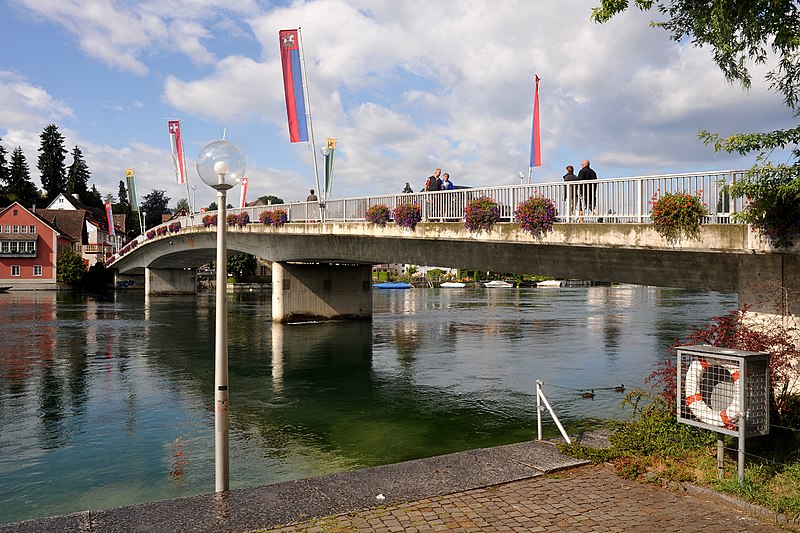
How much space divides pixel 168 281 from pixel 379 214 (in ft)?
175

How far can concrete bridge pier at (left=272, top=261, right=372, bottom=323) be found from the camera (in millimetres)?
38594

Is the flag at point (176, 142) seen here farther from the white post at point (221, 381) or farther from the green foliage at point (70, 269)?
the white post at point (221, 381)

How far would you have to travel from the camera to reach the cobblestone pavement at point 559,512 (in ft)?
21.4

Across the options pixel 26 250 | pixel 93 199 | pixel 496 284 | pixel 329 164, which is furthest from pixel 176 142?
pixel 93 199

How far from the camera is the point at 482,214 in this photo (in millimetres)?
20203

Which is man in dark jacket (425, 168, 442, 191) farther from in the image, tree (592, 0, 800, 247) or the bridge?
tree (592, 0, 800, 247)

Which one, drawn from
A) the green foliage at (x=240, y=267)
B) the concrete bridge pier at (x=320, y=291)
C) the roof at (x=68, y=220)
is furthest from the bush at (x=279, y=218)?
the roof at (x=68, y=220)

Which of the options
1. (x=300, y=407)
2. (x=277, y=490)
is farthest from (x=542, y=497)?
(x=300, y=407)

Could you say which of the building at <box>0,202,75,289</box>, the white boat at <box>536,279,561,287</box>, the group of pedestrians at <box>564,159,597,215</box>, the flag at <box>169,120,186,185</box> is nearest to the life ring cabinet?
the group of pedestrians at <box>564,159,597,215</box>

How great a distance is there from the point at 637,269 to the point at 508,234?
3834 millimetres

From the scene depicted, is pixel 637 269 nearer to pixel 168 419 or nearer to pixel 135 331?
pixel 168 419

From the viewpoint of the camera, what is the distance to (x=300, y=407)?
1714 centimetres

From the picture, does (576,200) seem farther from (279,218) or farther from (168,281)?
(168,281)

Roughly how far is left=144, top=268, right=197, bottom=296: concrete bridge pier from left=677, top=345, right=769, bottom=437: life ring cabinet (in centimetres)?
7065
